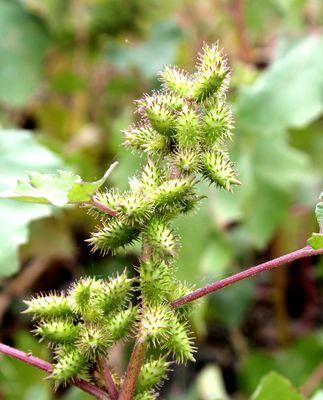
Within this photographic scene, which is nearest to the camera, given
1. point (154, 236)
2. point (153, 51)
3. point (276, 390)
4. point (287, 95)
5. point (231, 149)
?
point (154, 236)

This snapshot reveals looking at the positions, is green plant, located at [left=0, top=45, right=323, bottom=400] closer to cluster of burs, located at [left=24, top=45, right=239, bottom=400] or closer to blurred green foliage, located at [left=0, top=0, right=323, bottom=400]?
cluster of burs, located at [left=24, top=45, right=239, bottom=400]

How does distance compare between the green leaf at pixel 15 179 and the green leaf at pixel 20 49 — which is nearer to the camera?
the green leaf at pixel 15 179

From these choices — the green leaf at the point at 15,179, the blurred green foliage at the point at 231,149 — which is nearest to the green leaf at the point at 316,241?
the green leaf at the point at 15,179

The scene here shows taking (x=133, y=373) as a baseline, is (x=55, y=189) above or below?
above

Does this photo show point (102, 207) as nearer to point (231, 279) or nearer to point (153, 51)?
point (231, 279)

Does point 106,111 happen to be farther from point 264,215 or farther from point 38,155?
point 38,155

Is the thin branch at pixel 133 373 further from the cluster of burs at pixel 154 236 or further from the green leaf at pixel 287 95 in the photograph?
the green leaf at pixel 287 95

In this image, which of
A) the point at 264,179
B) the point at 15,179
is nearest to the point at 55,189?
the point at 15,179
